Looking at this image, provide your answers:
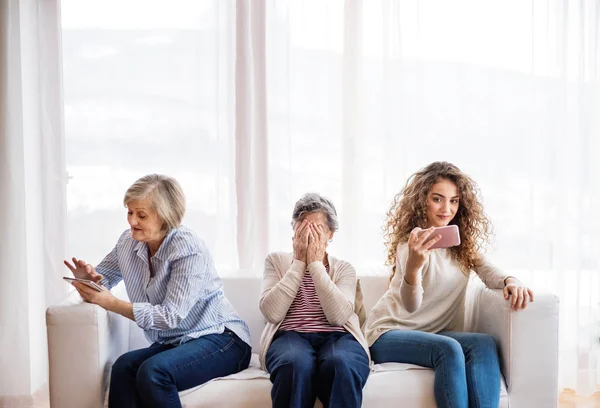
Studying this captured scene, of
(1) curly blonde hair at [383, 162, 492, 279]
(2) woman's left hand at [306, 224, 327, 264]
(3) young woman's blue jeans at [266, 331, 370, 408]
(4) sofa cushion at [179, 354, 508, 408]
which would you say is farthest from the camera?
(1) curly blonde hair at [383, 162, 492, 279]

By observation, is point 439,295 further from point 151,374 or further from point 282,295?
point 151,374

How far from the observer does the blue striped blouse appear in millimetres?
2330

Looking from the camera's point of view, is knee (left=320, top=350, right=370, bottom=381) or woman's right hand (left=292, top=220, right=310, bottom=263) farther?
woman's right hand (left=292, top=220, right=310, bottom=263)

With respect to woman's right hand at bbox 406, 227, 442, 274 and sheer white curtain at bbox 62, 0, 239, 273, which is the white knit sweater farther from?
sheer white curtain at bbox 62, 0, 239, 273

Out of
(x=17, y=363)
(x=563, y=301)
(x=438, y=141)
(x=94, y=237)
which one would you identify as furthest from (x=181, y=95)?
(x=563, y=301)

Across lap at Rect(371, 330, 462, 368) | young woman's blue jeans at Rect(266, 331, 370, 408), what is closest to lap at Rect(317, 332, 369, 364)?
young woman's blue jeans at Rect(266, 331, 370, 408)

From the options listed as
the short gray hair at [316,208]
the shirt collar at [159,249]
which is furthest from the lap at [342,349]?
the shirt collar at [159,249]

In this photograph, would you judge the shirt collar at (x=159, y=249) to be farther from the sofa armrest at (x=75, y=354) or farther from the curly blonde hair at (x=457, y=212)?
the curly blonde hair at (x=457, y=212)

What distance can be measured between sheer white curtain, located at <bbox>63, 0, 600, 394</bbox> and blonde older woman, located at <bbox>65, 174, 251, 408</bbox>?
0.69 meters

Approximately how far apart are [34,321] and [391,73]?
6.41 ft

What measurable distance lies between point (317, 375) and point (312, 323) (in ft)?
0.98

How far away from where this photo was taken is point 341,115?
10.4 ft

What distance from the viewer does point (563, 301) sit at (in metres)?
3.20

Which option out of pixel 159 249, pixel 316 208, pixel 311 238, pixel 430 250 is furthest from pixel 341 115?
pixel 159 249
